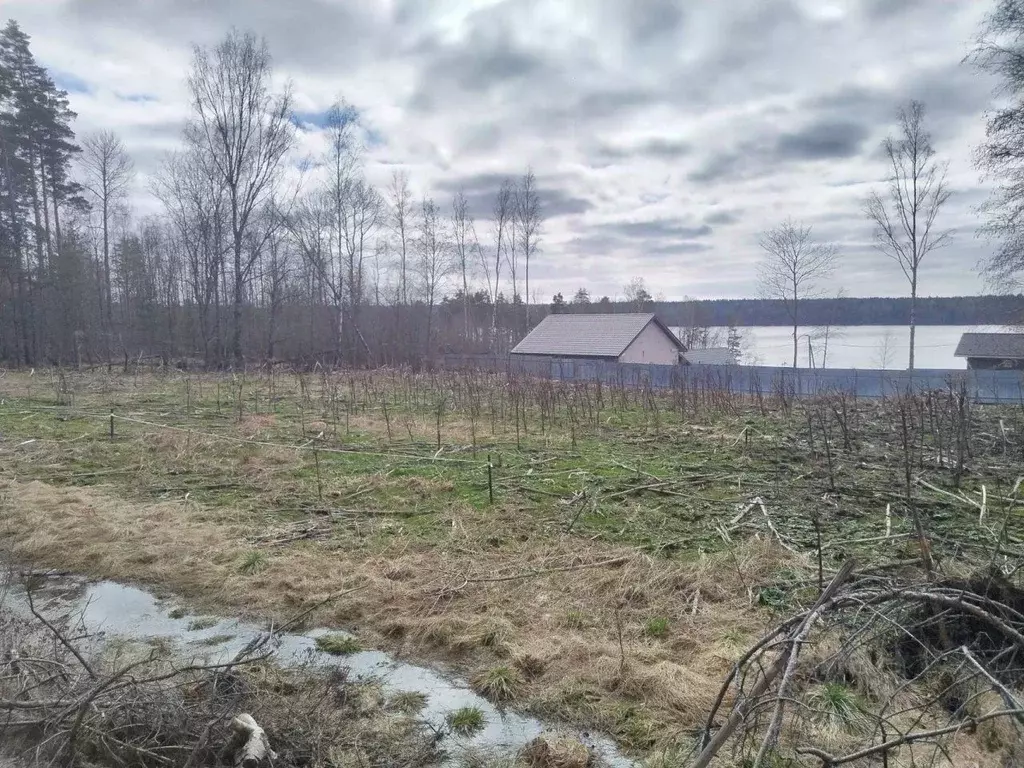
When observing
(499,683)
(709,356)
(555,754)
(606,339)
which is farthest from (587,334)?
(555,754)

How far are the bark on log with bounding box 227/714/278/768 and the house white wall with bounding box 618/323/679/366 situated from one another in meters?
25.3

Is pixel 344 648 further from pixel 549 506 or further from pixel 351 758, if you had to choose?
pixel 549 506

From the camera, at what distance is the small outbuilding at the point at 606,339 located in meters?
27.9

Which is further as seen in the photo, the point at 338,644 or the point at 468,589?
the point at 468,589

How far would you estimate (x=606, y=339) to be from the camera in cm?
2869

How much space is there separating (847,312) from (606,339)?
18.8 meters

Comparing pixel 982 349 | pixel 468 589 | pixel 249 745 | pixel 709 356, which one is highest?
pixel 982 349

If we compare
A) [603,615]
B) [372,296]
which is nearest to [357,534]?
[603,615]

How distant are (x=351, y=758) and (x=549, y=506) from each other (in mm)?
3769

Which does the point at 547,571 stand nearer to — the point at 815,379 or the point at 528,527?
the point at 528,527

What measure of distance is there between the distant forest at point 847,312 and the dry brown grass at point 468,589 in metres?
12.4

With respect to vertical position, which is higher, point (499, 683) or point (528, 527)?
point (528, 527)

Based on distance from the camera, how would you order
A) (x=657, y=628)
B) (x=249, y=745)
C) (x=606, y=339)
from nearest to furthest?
(x=249, y=745), (x=657, y=628), (x=606, y=339)

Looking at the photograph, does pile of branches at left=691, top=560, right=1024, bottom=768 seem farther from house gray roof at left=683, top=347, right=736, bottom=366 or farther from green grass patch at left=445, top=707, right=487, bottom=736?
house gray roof at left=683, top=347, right=736, bottom=366
